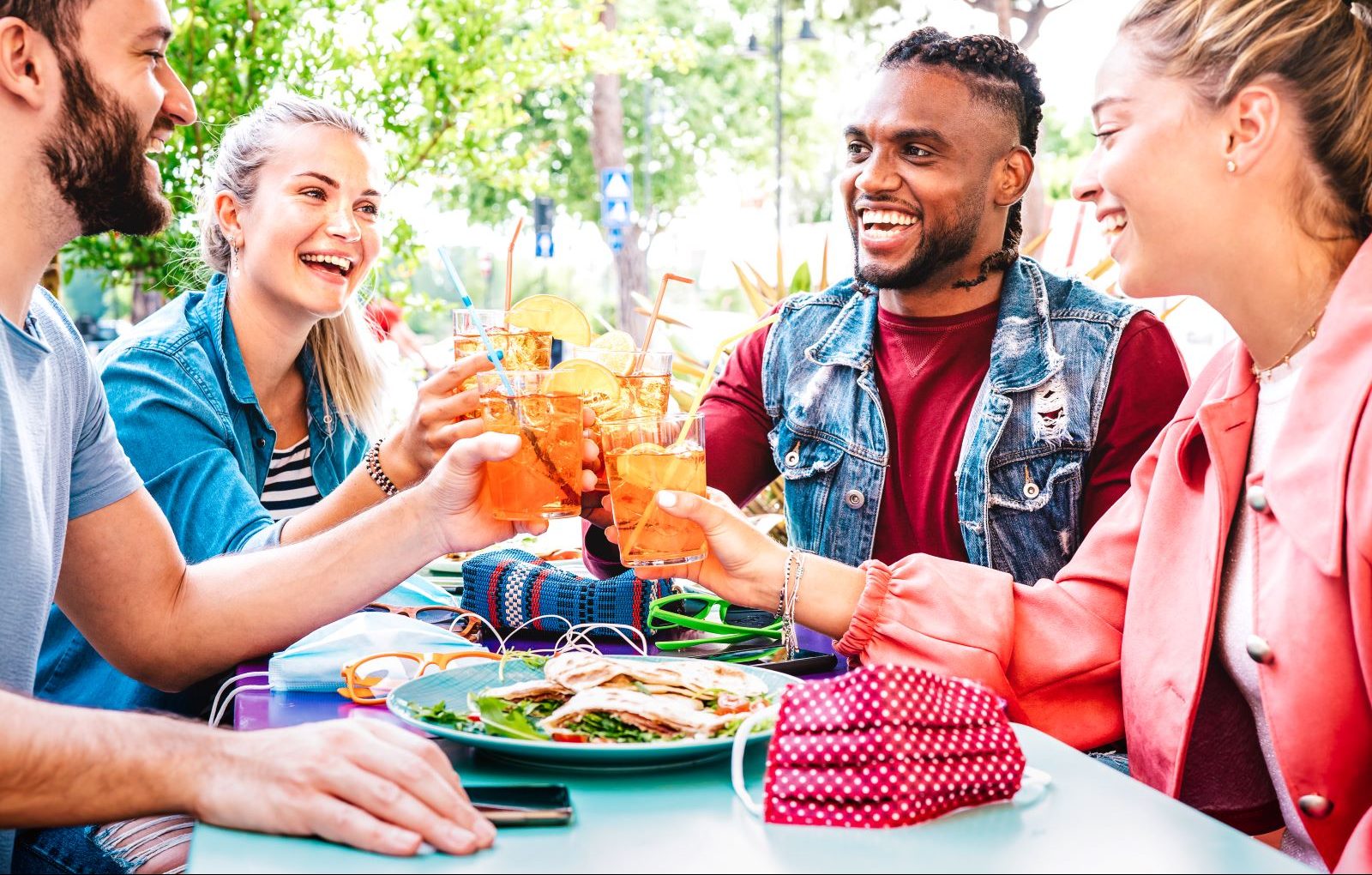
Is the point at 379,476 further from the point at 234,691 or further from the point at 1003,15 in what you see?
the point at 1003,15

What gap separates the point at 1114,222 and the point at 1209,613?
0.66m

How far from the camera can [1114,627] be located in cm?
200

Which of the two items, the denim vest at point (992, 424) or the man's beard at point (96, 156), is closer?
the man's beard at point (96, 156)

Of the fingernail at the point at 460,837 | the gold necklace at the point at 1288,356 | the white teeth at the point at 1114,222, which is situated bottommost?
the fingernail at the point at 460,837

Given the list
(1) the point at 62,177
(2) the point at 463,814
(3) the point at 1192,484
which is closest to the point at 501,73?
(1) the point at 62,177

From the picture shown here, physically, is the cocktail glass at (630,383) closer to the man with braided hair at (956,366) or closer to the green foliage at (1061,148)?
the man with braided hair at (956,366)

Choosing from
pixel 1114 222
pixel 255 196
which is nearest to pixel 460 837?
pixel 1114 222

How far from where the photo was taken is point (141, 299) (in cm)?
590

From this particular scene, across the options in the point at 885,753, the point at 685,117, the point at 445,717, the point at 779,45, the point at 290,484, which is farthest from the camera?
the point at 685,117

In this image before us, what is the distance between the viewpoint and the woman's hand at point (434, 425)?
7.49 ft

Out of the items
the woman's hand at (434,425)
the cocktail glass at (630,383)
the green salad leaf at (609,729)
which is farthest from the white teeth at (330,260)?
the green salad leaf at (609,729)

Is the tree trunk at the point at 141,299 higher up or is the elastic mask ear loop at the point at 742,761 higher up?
the tree trunk at the point at 141,299

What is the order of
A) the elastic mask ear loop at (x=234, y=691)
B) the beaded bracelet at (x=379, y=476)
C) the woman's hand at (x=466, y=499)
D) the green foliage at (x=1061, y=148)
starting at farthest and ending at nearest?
the green foliage at (x=1061, y=148) < the beaded bracelet at (x=379, y=476) < the woman's hand at (x=466, y=499) < the elastic mask ear loop at (x=234, y=691)

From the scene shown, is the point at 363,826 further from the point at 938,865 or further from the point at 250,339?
the point at 250,339
